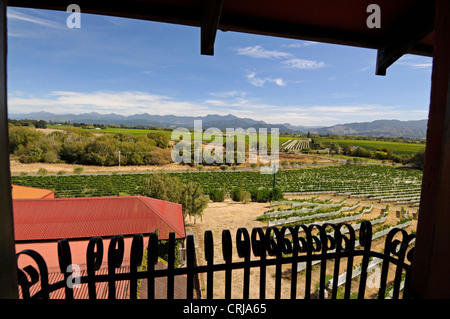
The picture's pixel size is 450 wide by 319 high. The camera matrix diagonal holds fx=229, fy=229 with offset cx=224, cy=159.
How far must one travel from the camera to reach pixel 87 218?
7.94 metres

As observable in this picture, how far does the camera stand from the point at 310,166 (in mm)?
56500

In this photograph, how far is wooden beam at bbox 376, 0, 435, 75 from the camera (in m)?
1.24

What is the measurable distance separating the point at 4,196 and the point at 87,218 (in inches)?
341

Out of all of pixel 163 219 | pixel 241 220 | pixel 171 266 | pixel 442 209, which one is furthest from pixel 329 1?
pixel 241 220

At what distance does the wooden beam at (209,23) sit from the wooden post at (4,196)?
2.66ft

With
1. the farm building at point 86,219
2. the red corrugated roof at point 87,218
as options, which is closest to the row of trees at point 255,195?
the farm building at point 86,219

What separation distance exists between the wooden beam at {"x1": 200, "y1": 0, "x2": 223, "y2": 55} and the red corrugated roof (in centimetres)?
630

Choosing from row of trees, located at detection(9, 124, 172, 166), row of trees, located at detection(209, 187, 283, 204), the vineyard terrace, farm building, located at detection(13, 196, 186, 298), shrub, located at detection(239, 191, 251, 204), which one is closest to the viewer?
farm building, located at detection(13, 196, 186, 298)

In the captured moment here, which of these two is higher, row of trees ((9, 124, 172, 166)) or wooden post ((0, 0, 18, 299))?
wooden post ((0, 0, 18, 299))

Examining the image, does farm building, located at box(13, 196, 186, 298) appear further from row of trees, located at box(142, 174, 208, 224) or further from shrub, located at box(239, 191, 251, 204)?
shrub, located at box(239, 191, 251, 204)

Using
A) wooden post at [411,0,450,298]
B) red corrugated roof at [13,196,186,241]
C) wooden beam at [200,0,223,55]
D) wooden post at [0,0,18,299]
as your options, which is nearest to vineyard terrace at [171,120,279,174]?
red corrugated roof at [13,196,186,241]

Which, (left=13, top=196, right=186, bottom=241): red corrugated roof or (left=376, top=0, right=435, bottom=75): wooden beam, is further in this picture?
(left=13, top=196, right=186, bottom=241): red corrugated roof

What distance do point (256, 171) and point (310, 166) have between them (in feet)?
51.2

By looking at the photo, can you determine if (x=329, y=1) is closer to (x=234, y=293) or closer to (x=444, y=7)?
(x=444, y=7)
